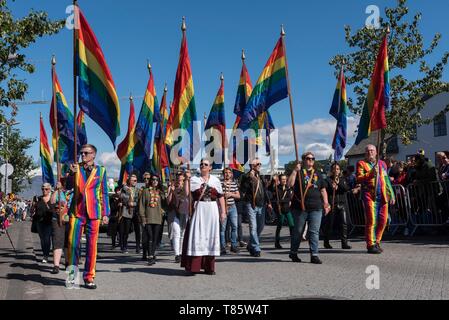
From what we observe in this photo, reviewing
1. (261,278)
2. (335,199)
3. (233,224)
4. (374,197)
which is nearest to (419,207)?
(335,199)

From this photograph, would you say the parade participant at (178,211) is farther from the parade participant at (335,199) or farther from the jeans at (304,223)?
the parade participant at (335,199)

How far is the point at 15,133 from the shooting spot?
1976 inches

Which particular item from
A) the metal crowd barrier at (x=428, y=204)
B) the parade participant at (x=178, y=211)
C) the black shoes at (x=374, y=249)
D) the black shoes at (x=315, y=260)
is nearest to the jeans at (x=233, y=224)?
the parade participant at (x=178, y=211)

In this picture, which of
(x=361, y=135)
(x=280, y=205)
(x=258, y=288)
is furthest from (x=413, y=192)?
(x=258, y=288)

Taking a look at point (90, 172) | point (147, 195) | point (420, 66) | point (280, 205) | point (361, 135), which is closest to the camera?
point (90, 172)

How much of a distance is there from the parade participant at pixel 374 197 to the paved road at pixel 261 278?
42 cm

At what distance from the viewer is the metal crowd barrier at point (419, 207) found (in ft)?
40.6

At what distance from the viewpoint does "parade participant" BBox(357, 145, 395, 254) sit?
10.2m

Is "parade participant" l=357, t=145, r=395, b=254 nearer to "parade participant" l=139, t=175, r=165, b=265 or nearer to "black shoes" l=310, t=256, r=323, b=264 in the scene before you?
"black shoes" l=310, t=256, r=323, b=264

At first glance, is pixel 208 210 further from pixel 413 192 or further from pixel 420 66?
pixel 420 66
